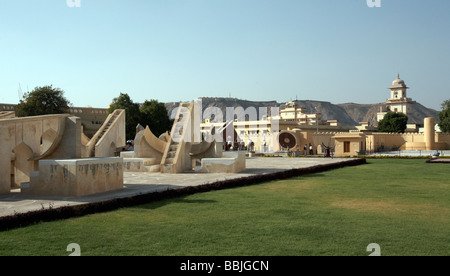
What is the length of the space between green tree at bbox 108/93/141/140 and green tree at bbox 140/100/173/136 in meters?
1.20

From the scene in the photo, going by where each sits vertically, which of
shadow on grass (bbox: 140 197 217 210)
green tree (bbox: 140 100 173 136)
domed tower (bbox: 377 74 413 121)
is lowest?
shadow on grass (bbox: 140 197 217 210)

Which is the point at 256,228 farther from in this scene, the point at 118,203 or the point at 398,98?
the point at 398,98

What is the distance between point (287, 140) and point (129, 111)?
16.7 metres

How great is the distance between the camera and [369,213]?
6.79 m

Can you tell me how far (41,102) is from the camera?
3744cm

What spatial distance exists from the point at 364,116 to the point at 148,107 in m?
169

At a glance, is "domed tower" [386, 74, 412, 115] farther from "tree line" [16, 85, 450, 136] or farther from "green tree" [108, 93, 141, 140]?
"green tree" [108, 93, 141, 140]

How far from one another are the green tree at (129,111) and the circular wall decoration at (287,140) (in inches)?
592

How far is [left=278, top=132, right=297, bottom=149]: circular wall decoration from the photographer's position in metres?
36.3

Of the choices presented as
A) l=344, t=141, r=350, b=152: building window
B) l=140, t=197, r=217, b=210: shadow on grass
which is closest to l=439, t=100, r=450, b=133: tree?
l=344, t=141, r=350, b=152: building window

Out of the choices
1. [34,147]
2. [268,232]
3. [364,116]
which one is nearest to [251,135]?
[34,147]

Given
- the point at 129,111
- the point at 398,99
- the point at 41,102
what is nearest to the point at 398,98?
the point at 398,99

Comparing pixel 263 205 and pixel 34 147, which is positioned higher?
pixel 34 147
